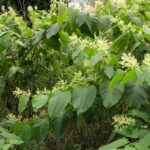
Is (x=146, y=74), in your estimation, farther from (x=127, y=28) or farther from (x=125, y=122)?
(x=127, y=28)

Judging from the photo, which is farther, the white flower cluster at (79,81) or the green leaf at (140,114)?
the white flower cluster at (79,81)

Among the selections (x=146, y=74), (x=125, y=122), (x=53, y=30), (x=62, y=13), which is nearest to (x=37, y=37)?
(x=53, y=30)

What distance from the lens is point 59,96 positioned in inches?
88.7

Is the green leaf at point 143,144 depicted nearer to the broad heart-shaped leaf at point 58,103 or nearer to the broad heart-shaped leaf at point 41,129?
the broad heart-shaped leaf at point 58,103

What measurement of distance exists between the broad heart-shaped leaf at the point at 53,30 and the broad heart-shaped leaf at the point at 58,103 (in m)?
0.54

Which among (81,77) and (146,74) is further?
(81,77)

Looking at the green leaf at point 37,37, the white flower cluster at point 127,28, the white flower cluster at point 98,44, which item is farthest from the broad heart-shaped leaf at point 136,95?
the green leaf at point 37,37

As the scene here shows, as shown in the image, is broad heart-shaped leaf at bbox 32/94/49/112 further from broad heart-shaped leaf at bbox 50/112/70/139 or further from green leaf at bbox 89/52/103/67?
green leaf at bbox 89/52/103/67

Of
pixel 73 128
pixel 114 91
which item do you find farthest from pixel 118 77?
pixel 73 128

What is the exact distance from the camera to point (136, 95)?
7.12 feet

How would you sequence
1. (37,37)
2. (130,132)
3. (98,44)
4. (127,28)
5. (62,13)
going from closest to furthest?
(130,132) < (98,44) < (127,28) < (62,13) < (37,37)

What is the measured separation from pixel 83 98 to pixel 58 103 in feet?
0.44

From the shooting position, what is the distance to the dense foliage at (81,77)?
2189 mm

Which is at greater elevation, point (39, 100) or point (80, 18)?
point (80, 18)
